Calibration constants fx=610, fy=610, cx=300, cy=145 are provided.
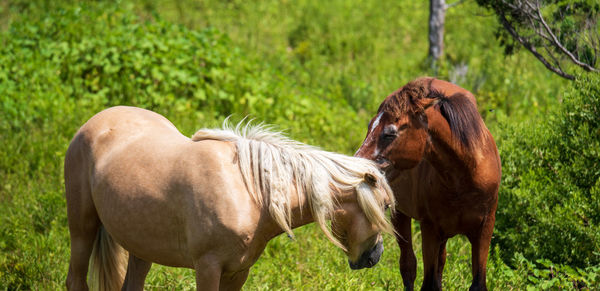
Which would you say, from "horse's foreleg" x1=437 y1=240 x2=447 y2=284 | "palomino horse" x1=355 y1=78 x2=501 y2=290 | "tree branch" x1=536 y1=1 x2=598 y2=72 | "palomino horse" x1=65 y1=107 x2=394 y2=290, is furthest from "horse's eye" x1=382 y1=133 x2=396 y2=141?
"tree branch" x1=536 y1=1 x2=598 y2=72

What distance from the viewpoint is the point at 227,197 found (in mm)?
2932

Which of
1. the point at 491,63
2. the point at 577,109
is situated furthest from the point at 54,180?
the point at 491,63

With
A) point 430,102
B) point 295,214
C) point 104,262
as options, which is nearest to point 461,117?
point 430,102

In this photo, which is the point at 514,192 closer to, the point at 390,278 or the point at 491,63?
the point at 390,278

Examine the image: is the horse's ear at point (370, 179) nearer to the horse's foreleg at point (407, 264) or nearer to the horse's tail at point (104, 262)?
the horse's foreleg at point (407, 264)

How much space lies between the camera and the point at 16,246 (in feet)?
17.1

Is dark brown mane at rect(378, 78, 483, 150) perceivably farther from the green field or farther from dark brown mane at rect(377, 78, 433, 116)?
the green field

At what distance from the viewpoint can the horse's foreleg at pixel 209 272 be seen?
9.77 feet

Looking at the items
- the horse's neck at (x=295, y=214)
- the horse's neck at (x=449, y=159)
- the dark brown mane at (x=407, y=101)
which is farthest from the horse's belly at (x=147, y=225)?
the horse's neck at (x=449, y=159)

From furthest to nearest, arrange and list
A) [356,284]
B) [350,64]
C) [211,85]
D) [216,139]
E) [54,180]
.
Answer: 1. [350,64]
2. [211,85]
3. [54,180]
4. [356,284]
5. [216,139]

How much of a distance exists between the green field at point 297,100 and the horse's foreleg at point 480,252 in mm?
449

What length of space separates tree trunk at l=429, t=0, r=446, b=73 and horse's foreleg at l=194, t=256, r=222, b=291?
7154mm

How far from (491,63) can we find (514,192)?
17.6 ft

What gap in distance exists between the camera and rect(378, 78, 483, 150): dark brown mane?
145 inches
